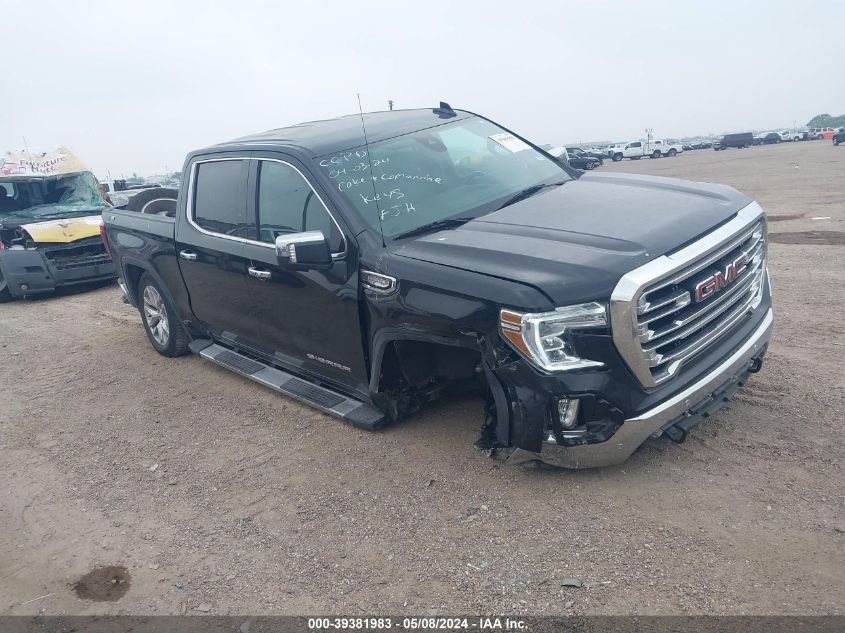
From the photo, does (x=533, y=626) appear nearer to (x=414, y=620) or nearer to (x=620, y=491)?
(x=414, y=620)

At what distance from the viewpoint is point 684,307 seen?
3.29 m

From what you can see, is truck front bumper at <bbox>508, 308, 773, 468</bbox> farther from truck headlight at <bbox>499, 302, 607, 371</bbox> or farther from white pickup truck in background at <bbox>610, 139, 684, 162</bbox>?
white pickup truck in background at <bbox>610, 139, 684, 162</bbox>

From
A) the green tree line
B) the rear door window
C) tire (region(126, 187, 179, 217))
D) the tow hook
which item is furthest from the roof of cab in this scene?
the green tree line

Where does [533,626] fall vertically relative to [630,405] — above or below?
below

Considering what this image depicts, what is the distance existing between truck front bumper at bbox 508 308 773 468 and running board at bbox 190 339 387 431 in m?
1.11

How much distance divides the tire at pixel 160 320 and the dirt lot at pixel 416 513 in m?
1.10

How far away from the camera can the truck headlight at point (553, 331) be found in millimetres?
3051

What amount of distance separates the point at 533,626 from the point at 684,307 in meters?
1.61

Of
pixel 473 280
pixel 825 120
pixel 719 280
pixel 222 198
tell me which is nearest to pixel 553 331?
pixel 473 280

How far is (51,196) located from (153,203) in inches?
229

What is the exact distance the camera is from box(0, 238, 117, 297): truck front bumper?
10102 millimetres

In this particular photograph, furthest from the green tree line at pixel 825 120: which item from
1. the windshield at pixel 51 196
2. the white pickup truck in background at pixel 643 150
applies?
the windshield at pixel 51 196

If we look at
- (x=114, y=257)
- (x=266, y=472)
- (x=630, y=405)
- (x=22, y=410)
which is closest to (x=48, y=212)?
(x=114, y=257)

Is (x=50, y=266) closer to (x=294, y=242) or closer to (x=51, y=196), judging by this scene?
(x=51, y=196)
